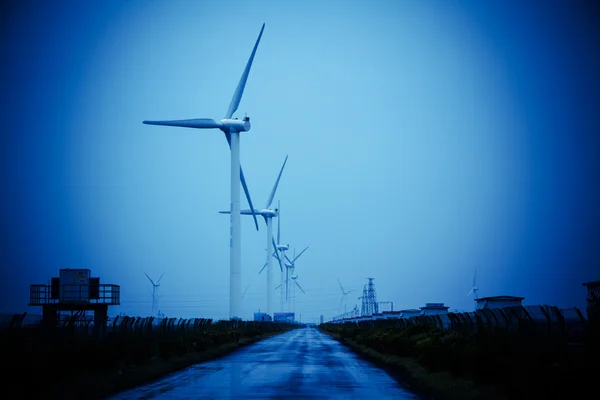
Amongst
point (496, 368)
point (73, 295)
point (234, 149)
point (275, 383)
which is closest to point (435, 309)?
point (234, 149)

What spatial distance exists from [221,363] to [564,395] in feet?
87.6

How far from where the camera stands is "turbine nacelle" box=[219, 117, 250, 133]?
2776 inches

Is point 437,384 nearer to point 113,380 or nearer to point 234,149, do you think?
point 113,380

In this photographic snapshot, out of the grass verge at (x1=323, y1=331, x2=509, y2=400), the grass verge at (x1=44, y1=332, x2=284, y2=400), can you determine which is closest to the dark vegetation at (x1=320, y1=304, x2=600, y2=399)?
the grass verge at (x1=323, y1=331, x2=509, y2=400)

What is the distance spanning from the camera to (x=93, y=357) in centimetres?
2647

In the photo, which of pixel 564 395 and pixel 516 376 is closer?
pixel 564 395

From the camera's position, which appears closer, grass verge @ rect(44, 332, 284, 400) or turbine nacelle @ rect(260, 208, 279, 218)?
grass verge @ rect(44, 332, 284, 400)

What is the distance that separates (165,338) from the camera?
1577 inches

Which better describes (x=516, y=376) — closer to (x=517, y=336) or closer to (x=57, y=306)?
(x=517, y=336)

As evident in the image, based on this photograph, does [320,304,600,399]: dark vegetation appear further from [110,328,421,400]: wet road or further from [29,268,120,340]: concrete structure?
[29,268,120,340]: concrete structure

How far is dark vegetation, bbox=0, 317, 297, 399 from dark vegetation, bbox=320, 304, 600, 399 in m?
12.1

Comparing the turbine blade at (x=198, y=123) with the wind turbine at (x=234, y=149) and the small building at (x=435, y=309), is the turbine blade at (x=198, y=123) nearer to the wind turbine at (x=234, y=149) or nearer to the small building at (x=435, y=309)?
the wind turbine at (x=234, y=149)

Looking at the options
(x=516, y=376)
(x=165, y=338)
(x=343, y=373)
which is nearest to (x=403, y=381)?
(x=343, y=373)

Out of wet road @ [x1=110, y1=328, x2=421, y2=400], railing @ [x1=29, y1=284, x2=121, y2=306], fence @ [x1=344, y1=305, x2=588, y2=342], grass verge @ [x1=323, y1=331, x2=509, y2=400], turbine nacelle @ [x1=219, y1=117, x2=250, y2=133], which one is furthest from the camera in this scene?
turbine nacelle @ [x1=219, y1=117, x2=250, y2=133]
